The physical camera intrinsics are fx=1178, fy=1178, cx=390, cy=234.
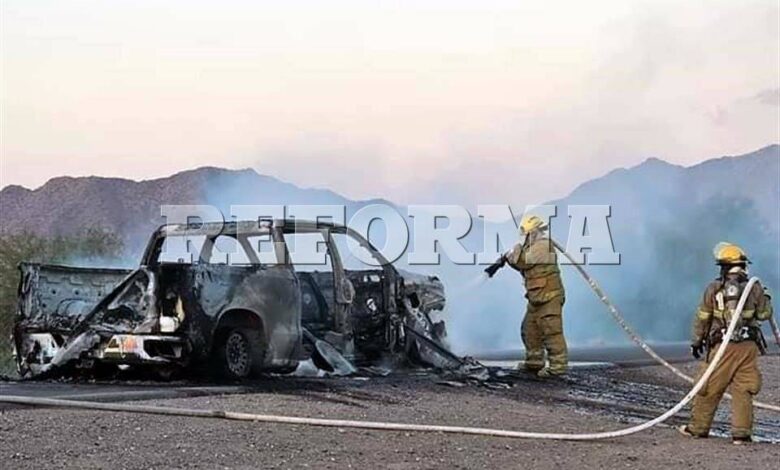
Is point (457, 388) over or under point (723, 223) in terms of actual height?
under

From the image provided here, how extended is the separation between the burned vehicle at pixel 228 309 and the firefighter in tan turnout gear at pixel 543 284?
3.43 feet

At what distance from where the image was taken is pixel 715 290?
8680 millimetres

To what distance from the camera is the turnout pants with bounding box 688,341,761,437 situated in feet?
27.5

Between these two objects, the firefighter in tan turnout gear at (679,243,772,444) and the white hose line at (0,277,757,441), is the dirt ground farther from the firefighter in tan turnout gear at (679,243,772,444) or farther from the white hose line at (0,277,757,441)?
the firefighter in tan turnout gear at (679,243,772,444)

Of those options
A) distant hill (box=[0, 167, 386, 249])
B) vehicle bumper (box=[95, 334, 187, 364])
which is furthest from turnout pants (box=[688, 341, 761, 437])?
distant hill (box=[0, 167, 386, 249])

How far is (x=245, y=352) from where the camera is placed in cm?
1082

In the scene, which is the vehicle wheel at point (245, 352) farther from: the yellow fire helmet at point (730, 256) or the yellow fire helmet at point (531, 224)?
the yellow fire helmet at point (730, 256)

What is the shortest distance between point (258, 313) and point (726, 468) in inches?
192

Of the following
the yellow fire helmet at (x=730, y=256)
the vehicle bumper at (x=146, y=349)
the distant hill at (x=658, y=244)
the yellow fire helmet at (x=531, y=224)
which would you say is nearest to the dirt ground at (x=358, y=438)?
the vehicle bumper at (x=146, y=349)

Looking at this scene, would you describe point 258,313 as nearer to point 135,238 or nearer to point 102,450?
point 102,450

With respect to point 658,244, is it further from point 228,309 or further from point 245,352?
point 228,309

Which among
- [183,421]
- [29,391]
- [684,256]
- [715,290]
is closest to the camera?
[183,421]

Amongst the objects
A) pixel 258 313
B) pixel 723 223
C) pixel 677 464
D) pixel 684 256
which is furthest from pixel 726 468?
pixel 723 223

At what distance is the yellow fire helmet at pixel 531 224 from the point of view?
41.5 feet
